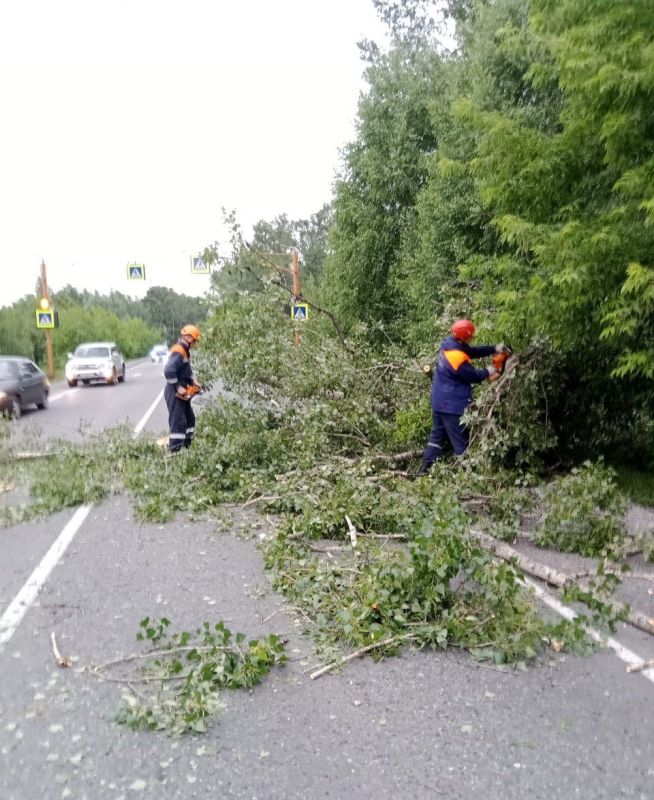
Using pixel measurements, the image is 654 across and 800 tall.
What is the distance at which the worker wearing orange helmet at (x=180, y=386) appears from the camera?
32.2 feet

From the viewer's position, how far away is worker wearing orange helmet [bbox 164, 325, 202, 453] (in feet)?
32.2

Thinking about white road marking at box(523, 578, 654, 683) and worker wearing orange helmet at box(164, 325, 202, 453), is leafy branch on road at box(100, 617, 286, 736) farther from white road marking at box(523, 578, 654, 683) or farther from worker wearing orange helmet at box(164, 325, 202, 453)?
worker wearing orange helmet at box(164, 325, 202, 453)

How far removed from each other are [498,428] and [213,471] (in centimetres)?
313

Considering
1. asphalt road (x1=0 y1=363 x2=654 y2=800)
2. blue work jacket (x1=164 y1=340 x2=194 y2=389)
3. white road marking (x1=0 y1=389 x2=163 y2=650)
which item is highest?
blue work jacket (x1=164 y1=340 x2=194 y2=389)

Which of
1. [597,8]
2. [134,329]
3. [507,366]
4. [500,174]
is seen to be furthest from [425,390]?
[134,329]

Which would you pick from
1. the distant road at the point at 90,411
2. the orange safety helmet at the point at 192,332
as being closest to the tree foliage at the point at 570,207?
the orange safety helmet at the point at 192,332

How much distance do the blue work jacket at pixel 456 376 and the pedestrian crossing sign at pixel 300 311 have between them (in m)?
2.71

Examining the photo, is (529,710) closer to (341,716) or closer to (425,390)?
(341,716)


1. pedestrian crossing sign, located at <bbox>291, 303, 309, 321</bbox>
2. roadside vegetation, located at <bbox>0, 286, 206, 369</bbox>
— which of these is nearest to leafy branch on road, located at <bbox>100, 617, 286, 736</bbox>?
pedestrian crossing sign, located at <bbox>291, 303, 309, 321</bbox>

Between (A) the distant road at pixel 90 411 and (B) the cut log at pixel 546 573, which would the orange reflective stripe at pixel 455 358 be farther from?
(A) the distant road at pixel 90 411

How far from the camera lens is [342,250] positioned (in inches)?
859

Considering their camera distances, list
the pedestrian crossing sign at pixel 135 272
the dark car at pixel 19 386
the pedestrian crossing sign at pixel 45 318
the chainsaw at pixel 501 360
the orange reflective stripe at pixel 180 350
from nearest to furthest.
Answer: the chainsaw at pixel 501 360, the orange reflective stripe at pixel 180 350, the dark car at pixel 19 386, the pedestrian crossing sign at pixel 45 318, the pedestrian crossing sign at pixel 135 272

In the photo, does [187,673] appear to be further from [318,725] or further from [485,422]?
[485,422]

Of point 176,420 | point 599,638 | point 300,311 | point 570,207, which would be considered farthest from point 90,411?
point 599,638
